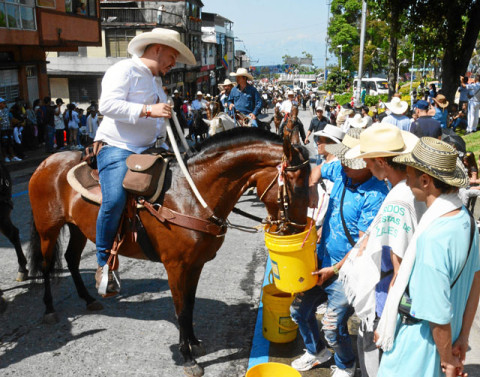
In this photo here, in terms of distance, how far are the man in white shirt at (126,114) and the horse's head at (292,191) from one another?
108 centimetres

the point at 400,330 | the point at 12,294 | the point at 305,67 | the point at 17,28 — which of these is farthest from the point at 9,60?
the point at 305,67

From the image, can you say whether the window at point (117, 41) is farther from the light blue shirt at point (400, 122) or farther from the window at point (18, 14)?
→ the light blue shirt at point (400, 122)

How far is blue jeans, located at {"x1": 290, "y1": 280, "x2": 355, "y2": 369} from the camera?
367 centimetres

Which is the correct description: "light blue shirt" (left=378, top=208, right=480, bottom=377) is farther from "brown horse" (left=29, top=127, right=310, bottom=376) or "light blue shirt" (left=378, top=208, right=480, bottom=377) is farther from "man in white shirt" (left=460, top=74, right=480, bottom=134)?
"man in white shirt" (left=460, top=74, right=480, bottom=134)

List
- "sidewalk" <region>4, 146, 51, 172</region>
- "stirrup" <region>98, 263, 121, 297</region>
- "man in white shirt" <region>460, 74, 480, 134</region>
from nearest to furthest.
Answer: "stirrup" <region>98, 263, 121, 297</region>, "sidewalk" <region>4, 146, 51, 172</region>, "man in white shirt" <region>460, 74, 480, 134</region>

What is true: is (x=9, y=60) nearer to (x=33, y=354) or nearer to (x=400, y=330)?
(x=33, y=354)

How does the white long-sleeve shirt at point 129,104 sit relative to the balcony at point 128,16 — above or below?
below

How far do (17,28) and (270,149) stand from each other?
55.4ft

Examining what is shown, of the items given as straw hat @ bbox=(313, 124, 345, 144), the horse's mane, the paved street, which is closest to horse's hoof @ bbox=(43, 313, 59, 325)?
the paved street

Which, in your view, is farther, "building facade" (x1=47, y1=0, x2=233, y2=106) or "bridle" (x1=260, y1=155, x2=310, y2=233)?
"building facade" (x1=47, y1=0, x2=233, y2=106)

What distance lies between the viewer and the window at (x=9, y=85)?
17969 mm

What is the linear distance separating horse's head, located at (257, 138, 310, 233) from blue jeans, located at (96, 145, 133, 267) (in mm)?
1406

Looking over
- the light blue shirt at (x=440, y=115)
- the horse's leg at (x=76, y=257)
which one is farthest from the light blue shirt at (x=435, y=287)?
the light blue shirt at (x=440, y=115)

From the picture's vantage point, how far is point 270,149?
3.73m
